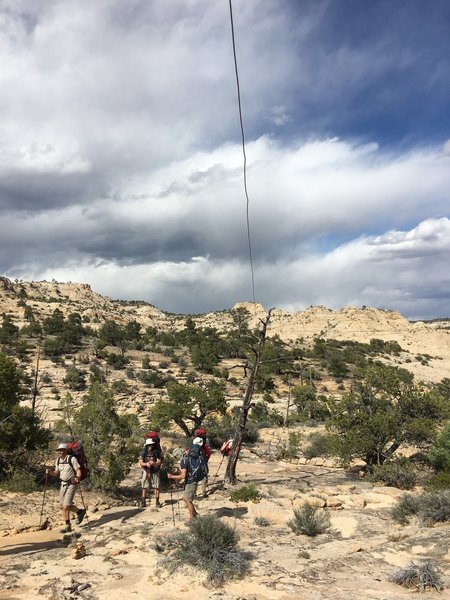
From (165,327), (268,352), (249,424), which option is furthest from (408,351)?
(249,424)

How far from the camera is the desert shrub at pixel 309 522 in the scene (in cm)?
928

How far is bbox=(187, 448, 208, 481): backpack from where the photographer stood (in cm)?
938

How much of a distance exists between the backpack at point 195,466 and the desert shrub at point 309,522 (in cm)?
238

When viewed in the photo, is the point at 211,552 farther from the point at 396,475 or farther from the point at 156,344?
the point at 156,344

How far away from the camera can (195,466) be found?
9.45m

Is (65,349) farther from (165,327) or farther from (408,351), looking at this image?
(408,351)

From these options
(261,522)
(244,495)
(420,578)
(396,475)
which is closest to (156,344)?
(396,475)

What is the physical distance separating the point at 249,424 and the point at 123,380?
13.5m

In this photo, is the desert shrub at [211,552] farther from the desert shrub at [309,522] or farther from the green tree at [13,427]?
the green tree at [13,427]

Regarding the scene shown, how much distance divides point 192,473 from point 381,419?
10123 millimetres

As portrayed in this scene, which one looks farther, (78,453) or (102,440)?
(102,440)

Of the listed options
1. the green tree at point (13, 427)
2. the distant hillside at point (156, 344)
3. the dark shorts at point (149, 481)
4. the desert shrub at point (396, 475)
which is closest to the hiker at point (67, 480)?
the dark shorts at point (149, 481)

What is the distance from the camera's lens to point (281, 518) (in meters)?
10.6

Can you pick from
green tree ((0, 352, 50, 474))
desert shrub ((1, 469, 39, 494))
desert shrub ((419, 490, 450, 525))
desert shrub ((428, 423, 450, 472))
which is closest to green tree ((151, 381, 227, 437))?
green tree ((0, 352, 50, 474))
